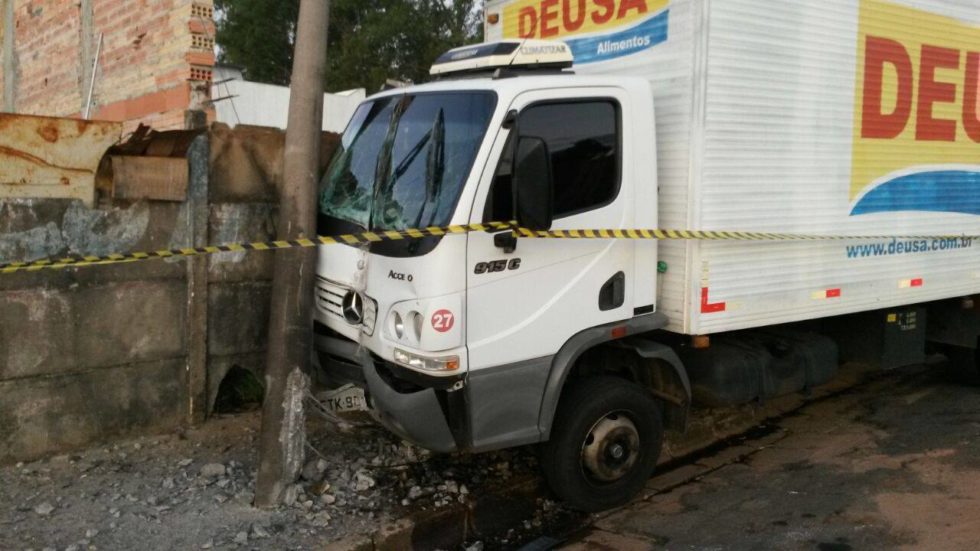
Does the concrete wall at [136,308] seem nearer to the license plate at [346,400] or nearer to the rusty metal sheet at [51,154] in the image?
the rusty metal sheet at [51,154]

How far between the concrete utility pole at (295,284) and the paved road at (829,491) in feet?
5.47

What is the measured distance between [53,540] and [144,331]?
144 cm

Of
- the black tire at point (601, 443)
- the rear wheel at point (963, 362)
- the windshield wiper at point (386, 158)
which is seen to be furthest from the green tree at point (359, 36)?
the black tire at point (601, 443)

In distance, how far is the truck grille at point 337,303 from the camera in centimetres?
432

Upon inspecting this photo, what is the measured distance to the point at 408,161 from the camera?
435 cm

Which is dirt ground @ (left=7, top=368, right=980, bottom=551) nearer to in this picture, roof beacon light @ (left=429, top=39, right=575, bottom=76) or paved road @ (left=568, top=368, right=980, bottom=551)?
paved road @ (left=568, top=368, right=980, bottom=551)

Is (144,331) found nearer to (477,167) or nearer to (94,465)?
(94,465)

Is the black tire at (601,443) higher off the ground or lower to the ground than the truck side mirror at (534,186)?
lower

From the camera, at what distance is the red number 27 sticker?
13.0ft

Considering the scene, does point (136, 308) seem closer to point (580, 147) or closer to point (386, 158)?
point (386, 158)

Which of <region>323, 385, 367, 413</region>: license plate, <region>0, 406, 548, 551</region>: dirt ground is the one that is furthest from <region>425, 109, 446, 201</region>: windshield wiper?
<region>0, 406, 548, 551</region>: dirt ground

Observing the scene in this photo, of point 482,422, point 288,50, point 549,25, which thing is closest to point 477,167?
point 482,422

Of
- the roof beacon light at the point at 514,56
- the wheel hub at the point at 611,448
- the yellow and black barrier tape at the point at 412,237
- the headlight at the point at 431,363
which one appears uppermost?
the roof beacon light at the point at 514,56

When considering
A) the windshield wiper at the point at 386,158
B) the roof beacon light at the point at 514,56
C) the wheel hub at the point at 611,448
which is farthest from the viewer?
the wheel hub at the point at 611,448
